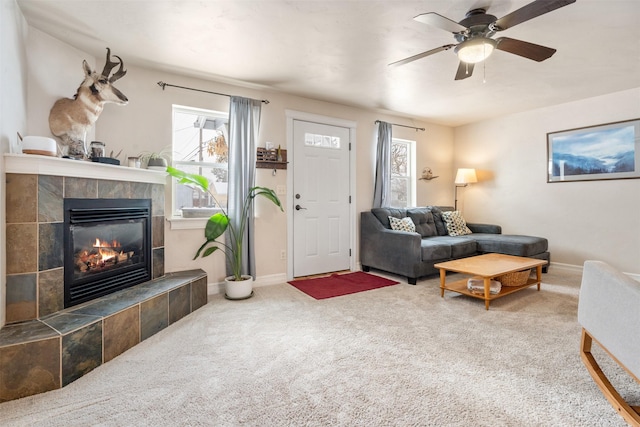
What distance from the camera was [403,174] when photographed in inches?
211

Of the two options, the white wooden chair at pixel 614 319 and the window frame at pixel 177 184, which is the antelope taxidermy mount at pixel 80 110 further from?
the white wooden chair at pixel 614 319

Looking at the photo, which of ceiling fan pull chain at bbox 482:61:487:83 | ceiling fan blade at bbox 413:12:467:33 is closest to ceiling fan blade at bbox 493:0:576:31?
ceiling fan blade at bbox 413:12:467:33

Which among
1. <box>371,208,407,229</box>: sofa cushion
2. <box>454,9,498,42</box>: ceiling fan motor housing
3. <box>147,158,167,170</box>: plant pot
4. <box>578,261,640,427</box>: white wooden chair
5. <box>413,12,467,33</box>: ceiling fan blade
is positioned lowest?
<box>578,261,640,427</box>: white wooden chair

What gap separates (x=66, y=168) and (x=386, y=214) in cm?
357

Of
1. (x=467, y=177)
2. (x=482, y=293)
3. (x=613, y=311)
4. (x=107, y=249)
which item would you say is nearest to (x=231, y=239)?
(x=107, y=249)

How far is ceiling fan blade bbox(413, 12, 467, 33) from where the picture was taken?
1.84m

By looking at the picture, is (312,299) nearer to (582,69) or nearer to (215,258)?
(215,258)

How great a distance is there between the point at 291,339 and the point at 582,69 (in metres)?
3.92

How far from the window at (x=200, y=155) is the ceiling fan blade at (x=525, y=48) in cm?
277

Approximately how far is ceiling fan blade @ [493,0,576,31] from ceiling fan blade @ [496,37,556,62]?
0.15 meters

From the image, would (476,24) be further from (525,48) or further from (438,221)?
(438,221)

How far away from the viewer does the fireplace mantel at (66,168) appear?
187 centimetres

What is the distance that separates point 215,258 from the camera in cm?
351

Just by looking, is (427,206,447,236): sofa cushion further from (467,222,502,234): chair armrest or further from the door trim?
the door trim
